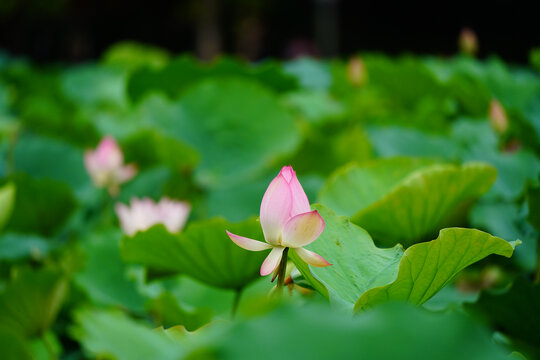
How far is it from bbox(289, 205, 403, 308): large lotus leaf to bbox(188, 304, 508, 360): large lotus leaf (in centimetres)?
21

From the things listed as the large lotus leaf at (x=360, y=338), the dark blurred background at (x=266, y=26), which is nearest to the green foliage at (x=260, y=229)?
the large lotus leaf at (x=360, y=338)

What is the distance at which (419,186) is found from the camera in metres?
0.60

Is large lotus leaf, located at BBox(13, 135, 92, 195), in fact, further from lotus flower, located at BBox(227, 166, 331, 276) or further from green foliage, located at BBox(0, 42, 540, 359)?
lotus flower, located at BBox(227, 166, 331, 276)

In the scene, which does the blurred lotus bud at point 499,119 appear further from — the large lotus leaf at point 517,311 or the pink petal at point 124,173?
the pink petal at point 124,173

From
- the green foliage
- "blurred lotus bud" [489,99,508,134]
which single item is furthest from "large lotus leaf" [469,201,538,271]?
"blurred lotus bud" [489,99,508,134]

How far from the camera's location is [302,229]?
38 centimetres

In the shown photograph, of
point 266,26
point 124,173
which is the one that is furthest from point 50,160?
point 266,26

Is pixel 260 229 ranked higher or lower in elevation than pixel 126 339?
lower

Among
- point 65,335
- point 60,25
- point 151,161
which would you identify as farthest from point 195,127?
point 60,25

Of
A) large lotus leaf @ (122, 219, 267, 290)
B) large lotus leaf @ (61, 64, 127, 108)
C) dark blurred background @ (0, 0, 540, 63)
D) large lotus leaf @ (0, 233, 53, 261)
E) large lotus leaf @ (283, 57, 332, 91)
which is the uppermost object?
large lotus leaf @ (122, 219, 267, 290)

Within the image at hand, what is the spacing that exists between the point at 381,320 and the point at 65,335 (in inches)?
27.6

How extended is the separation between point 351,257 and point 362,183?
0.26m

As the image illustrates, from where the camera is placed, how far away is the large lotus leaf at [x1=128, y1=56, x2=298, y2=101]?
4.22ft

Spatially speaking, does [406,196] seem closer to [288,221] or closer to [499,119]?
[288,221]
